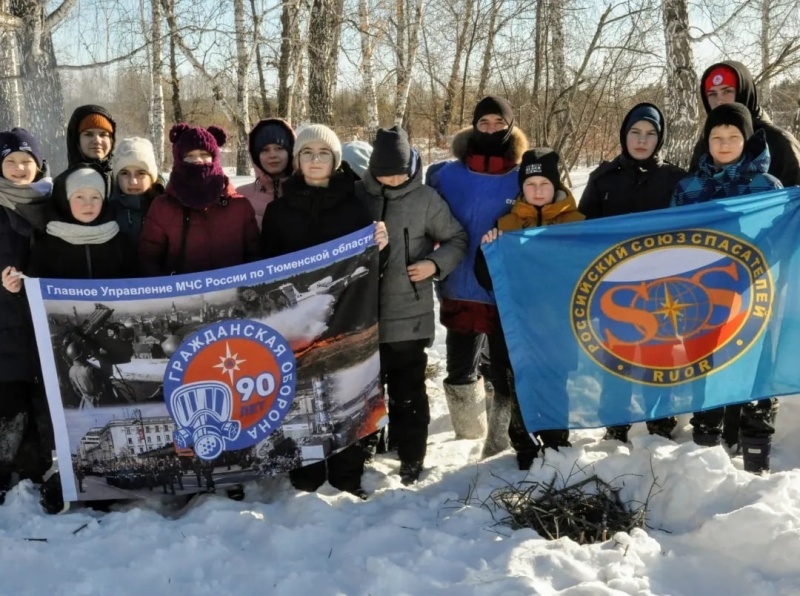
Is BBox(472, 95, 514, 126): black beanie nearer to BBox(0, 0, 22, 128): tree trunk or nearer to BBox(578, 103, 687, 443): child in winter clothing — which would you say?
BBox(578, 103, 687, 443): child in winter clothing

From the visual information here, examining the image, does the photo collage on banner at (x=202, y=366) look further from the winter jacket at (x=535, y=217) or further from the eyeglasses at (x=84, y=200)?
the winter jacket at (x=535, y=217)

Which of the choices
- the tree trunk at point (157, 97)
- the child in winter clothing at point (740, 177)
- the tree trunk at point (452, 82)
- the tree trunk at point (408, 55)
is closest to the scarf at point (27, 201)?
the child in winter clothing at point (740, 177)

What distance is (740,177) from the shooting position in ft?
12.1

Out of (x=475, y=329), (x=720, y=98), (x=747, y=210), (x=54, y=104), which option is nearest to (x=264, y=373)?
(x=475, y=329)

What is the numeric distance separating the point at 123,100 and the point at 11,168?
1353 inches

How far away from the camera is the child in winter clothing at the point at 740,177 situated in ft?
11.9

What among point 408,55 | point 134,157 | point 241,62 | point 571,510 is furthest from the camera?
point 408,55

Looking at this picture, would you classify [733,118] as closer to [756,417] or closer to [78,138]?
[756,417]

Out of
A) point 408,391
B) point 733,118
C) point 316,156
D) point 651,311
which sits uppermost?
point 733,118

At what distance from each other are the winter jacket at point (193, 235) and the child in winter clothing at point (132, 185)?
321 mm

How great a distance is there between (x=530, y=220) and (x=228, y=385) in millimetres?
1784

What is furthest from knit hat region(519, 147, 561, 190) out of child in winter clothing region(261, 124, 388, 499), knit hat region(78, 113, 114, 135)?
knit hat region(78, 113, 114, 135)

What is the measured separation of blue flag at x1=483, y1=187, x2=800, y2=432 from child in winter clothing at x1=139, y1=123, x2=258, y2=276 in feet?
4.38

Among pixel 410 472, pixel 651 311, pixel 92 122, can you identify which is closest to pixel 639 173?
pixel 651 311
